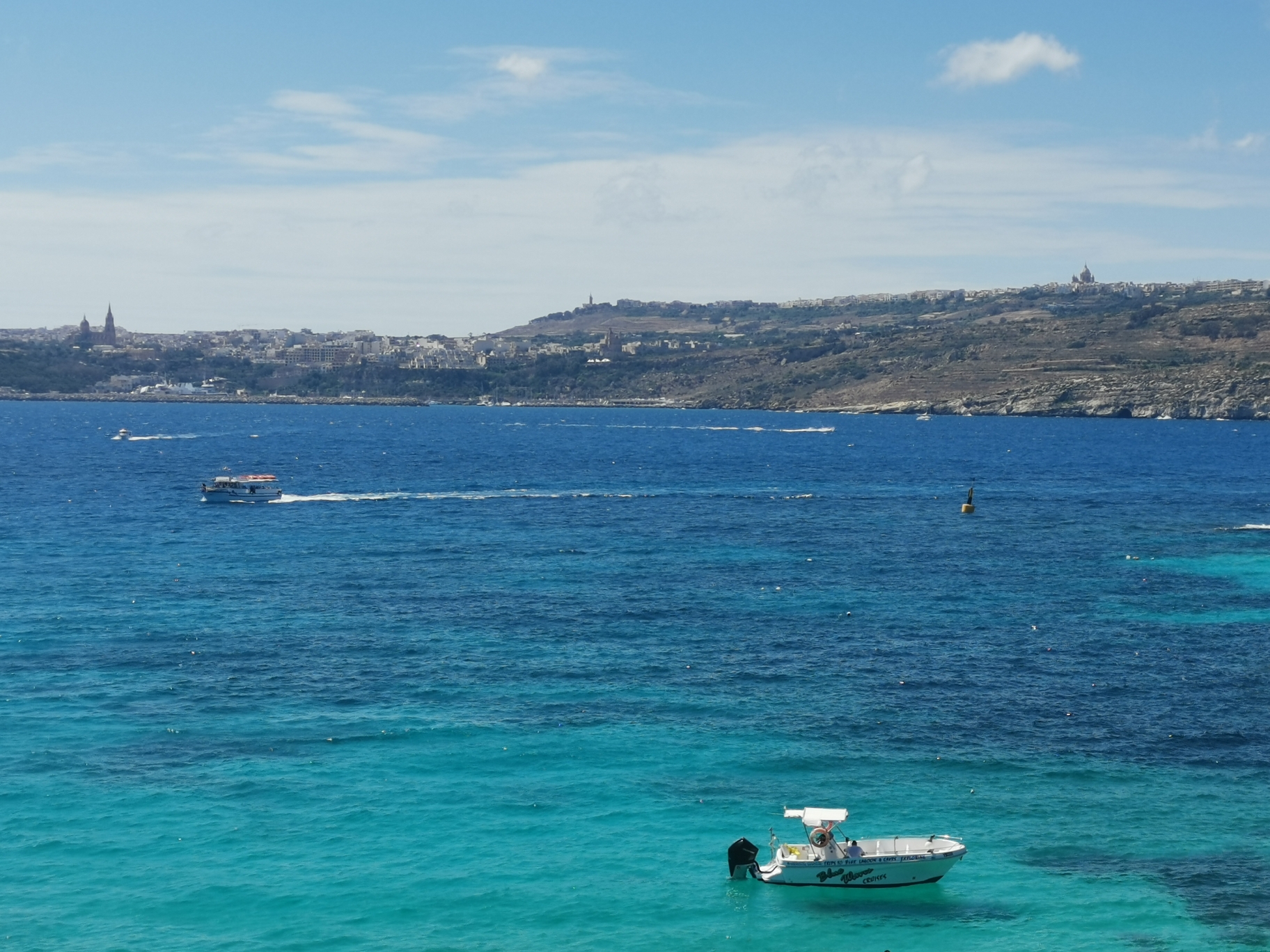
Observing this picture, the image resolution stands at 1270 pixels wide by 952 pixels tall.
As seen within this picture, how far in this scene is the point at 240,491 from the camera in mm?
135375

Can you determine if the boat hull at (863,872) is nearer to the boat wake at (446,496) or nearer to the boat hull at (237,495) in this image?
the boat wake at (446,496)

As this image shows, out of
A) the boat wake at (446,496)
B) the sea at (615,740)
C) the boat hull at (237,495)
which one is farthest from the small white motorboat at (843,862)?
the boat hull at (237,495)

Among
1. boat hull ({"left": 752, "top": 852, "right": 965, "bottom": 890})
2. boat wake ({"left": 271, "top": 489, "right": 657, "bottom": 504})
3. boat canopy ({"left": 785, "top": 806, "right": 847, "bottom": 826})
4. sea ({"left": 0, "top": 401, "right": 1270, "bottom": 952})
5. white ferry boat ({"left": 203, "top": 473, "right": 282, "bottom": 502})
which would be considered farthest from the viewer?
boat wake ({"left": 271, "top": 489, "right": 657, "bottom": 504})

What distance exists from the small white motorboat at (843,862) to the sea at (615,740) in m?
0.51

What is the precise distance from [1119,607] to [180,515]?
274 ft

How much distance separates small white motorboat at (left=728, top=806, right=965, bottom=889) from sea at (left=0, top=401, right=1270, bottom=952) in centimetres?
51

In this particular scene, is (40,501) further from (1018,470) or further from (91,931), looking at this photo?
(1018,470)

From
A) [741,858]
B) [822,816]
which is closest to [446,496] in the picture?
[741,858]

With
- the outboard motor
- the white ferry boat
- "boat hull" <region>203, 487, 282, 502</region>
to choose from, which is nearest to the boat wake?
"boat hull" <region>203, 487, 282, 502</region>

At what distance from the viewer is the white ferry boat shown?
134 metres

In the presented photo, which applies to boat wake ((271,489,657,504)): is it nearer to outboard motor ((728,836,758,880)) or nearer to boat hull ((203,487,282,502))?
boat hull ((203,487,282,502))

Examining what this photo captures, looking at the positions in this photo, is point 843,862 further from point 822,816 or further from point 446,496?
point 446,496

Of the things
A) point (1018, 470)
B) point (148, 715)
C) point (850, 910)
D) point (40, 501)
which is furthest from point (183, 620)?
point (1018, 470)

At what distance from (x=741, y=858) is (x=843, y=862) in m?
2.93
